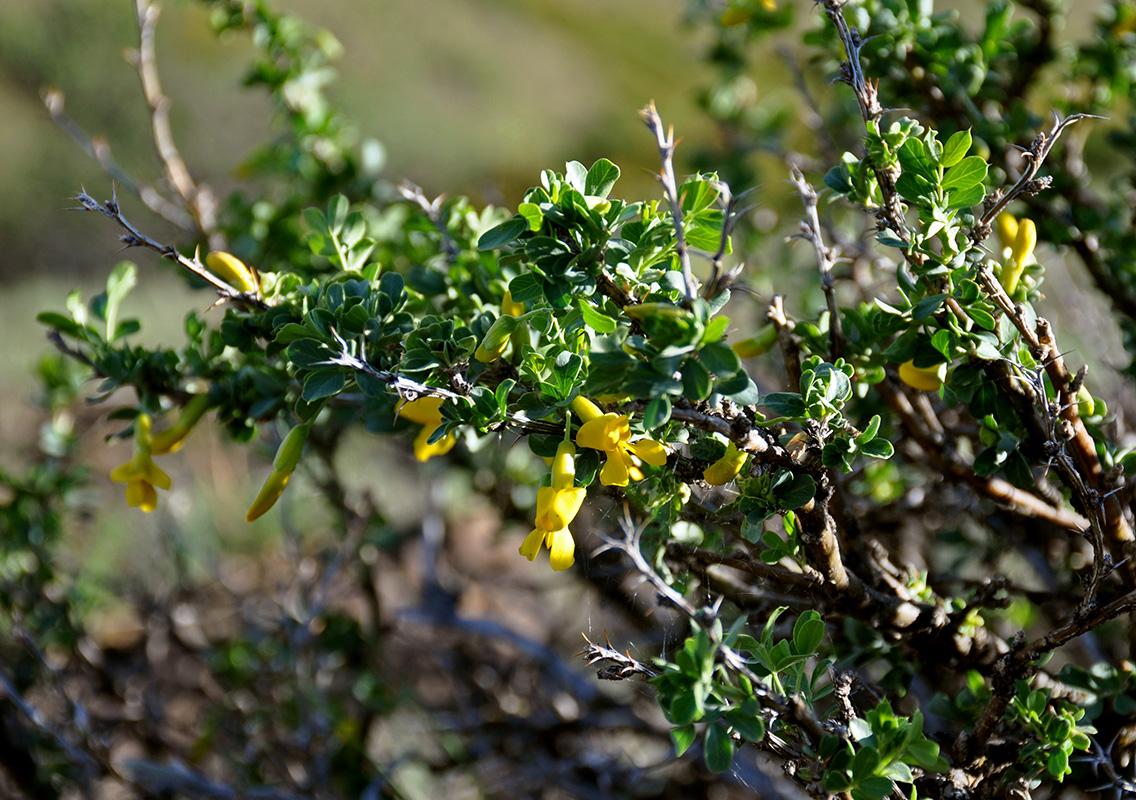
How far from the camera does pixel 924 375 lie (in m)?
0.70

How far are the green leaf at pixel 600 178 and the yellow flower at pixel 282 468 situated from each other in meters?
0.34

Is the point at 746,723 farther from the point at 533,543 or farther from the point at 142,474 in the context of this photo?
the point at 142,474

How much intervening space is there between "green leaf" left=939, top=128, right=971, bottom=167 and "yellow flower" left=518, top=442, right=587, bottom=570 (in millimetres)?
363

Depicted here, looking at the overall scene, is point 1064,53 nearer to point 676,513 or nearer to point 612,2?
point 676,513

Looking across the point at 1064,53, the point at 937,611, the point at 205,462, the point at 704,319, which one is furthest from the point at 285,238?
the point at 205,462

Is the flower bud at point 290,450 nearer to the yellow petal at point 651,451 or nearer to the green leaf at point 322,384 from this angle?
the green leaf at point 322,384

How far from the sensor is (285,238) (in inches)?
49.3

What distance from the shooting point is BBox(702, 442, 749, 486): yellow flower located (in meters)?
0.59

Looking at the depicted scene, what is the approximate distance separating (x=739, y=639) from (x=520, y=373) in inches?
10.8

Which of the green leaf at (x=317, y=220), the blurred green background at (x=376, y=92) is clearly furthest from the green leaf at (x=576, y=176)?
the blurred green background at (x=376, y=92)

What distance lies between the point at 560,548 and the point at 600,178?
29 cm

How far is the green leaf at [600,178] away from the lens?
0.58m

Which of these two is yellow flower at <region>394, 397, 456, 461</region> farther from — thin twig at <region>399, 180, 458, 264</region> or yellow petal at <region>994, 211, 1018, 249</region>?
yellow petal at <region>994, 211, 1018, 249</region>

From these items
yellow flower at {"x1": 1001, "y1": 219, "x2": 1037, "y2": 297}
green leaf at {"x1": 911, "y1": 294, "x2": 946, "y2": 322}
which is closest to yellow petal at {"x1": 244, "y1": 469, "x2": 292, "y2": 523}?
green leaf at {"x1": 911, "y1": 294, "x2": 946, "y2": 322}
